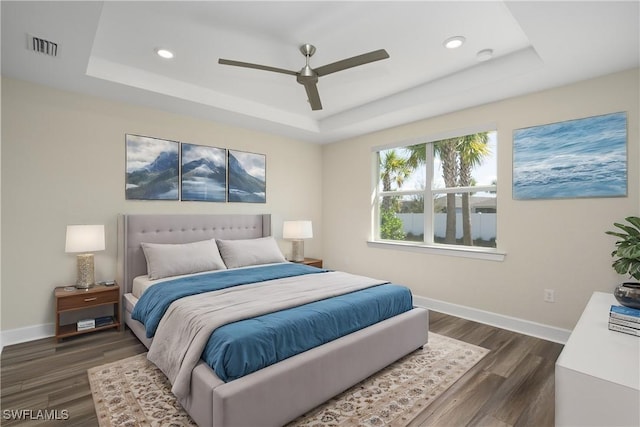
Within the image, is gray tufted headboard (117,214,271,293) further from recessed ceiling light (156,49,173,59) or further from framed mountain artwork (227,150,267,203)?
recessed ceiling light (156,49,173,59)

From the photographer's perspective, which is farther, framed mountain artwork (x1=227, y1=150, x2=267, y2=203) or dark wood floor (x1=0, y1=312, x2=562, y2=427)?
framed mountain artwork (x1=227, y1=150, x2=267, y2=203)

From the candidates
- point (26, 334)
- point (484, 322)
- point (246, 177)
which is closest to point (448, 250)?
point (484, 322)

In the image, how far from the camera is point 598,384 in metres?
1.31

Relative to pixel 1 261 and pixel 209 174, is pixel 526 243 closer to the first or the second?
pixel 209 174

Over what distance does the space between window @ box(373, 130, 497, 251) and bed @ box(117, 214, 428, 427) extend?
4.95 ft

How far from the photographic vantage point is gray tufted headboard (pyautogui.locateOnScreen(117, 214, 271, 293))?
335cm

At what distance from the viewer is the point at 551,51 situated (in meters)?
2.38

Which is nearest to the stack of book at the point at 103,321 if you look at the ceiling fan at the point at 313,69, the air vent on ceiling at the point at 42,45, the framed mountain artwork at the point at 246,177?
the framed mountain artwork at the point at 246,177

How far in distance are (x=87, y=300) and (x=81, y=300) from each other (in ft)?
0.15

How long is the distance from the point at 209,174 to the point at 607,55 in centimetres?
411

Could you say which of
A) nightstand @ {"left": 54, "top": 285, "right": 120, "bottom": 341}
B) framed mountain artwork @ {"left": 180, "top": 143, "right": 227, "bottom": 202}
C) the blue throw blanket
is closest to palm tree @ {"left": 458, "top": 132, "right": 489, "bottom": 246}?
the blue throw blanket

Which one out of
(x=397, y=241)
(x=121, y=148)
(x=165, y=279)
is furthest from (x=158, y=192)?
(x=397, y=241)

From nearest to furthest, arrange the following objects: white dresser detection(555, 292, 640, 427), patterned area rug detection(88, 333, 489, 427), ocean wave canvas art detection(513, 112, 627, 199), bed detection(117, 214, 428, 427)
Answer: white dresser detection(555, 292, 640, 427) < bed detection(117, 214, 428, 427) < patterned area rug detection(88, 333, 489, 427) < ocean wave canvas art detection(513, 112, 627, 199)

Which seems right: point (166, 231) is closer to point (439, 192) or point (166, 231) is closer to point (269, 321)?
point (269, 321)
